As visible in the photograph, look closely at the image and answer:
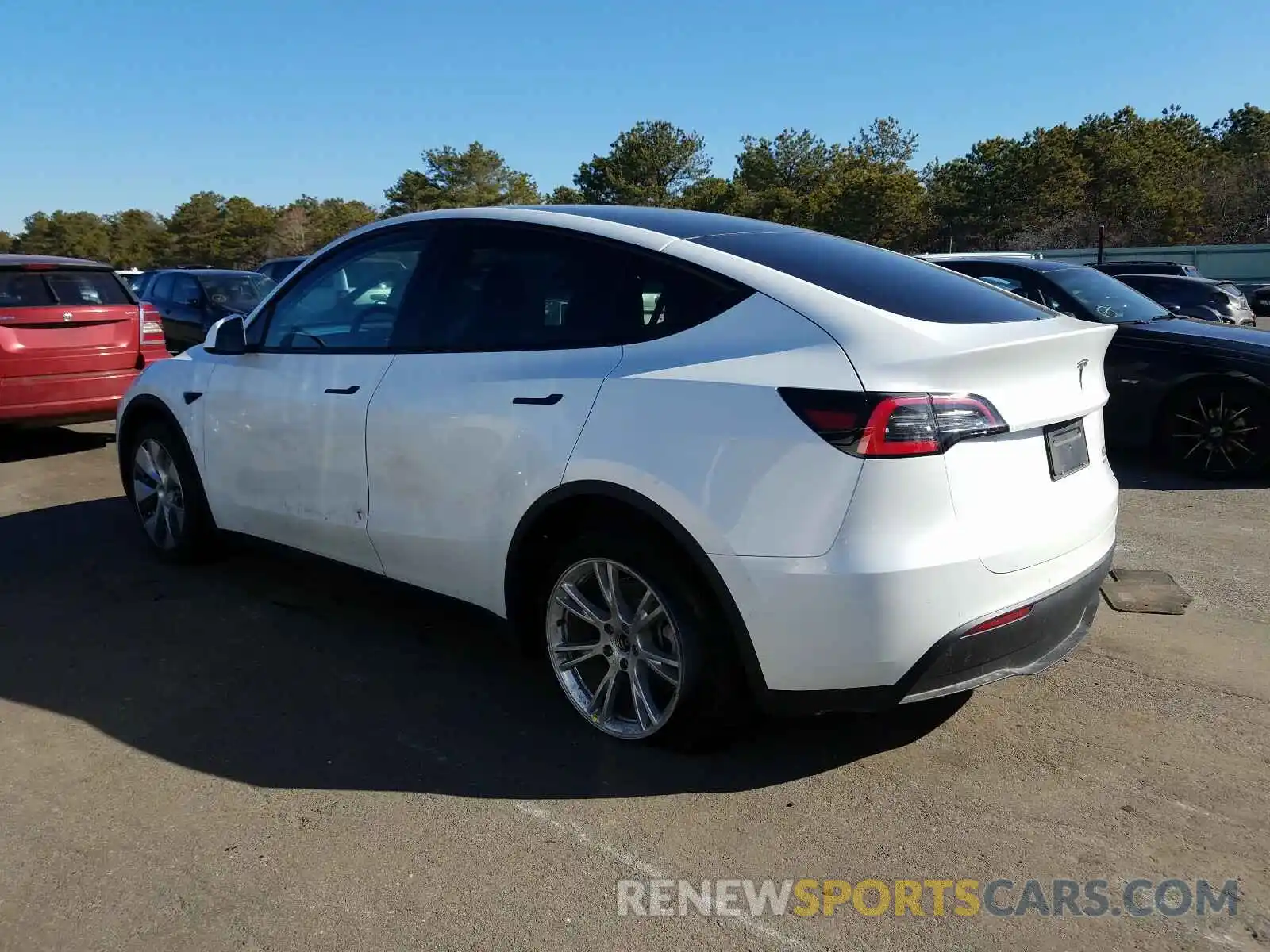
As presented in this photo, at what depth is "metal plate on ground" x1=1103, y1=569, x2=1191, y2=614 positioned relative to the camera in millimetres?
4621

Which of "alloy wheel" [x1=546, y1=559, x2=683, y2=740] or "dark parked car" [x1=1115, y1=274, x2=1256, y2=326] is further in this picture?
"dark parked car" [x1=1115, y1=274, x2=1256, y2=326]

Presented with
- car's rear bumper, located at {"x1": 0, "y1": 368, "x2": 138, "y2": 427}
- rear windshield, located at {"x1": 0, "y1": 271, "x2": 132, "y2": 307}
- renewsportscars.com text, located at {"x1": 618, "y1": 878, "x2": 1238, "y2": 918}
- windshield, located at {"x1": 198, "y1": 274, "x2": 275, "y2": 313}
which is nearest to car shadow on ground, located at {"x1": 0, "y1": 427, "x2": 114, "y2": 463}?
car's rear bumper, located at {"x1": 0, "y1": 368, "x2": 138, "y2": 427}

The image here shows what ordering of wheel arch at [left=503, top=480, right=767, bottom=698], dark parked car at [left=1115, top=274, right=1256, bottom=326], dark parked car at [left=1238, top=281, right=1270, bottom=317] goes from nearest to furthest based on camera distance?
wheel arch at [left=503, top=480, right=767, bottom=698] → dark parked car at [left=1115, top=274, right=1256, bottom=326] → dark parked car at [left=1238, top=281, right=1270, bottom=317]

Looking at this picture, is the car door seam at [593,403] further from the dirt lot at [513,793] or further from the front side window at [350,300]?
the front side window at [350,300]

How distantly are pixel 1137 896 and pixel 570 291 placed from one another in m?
2.45

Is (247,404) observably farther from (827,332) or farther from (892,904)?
(892,904)

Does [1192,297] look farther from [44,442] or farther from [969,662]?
[969,662]

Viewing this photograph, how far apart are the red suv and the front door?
429 centimetres

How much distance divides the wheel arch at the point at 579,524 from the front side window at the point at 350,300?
1.13 metres

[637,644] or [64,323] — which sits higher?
[64,323]

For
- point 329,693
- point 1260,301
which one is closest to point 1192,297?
point 1260,301

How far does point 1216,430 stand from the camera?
7.08 metres

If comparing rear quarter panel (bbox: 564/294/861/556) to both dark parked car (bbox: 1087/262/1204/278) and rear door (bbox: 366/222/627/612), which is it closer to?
rear door (bbox: 366/222/627/612)

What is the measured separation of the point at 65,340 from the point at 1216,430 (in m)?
8.84
